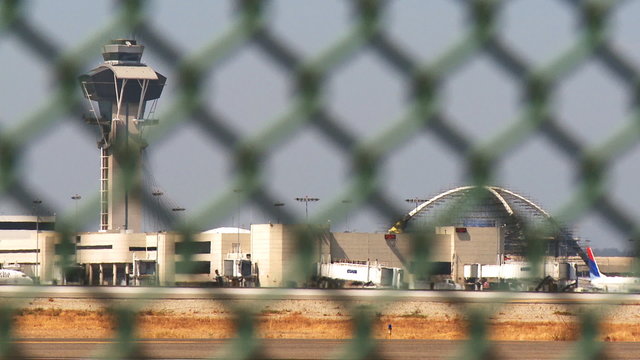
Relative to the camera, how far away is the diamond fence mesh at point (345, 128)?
3.00 meters

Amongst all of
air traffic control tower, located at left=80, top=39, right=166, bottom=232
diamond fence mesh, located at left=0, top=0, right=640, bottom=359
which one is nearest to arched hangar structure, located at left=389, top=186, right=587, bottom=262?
diamond fence mesh, located at left=0, top=0, right=640, bottom=359

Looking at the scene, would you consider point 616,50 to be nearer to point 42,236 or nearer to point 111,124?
point 111,124

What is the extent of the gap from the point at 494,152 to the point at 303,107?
0.65 meters

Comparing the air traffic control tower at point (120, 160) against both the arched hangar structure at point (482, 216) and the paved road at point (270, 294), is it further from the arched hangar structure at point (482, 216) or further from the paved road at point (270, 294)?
the arched hangar structure at point (482, 216)

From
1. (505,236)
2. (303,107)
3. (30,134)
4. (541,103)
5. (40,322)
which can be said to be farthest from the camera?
(40,322)

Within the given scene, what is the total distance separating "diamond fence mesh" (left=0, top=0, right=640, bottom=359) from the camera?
3004 millimetres

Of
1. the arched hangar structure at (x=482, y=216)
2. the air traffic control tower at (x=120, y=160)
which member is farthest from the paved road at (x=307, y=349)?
the air traffic control tower at (x=120, y=160)

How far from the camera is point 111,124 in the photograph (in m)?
3.26

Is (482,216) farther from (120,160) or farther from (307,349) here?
(307,349)

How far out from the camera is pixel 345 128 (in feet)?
10.3

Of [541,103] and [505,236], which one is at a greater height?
[541,103]

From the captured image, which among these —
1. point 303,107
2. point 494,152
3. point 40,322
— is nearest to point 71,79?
point 303,107

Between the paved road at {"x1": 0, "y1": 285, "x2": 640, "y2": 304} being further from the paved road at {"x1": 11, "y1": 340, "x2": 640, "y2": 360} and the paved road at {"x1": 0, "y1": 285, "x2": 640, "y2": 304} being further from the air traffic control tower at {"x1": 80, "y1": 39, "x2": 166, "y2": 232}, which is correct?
the paved road at {"x1": 11, "y1": 340, "x2": 640, "y2": 360}

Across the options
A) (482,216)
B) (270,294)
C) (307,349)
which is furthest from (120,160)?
(307,349)
